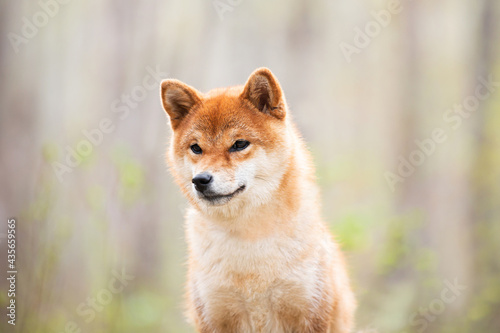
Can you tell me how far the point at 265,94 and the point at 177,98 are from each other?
0.45m

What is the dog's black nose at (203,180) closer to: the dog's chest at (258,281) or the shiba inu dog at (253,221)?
the shiba inu dog at (253,221)

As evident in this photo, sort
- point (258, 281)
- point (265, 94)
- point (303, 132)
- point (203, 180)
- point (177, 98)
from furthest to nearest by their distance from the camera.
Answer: point (303, 132) < point (177, 98) < point (265, 94) < point (258, 281) < point (203, 180)

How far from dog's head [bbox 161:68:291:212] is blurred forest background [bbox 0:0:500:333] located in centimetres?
185

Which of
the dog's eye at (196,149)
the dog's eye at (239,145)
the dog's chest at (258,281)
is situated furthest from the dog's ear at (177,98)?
the dog's chest at (258,281)

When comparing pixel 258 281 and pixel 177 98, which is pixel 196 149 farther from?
pixel 258 281

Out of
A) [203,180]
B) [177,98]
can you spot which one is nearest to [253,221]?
[203,180]

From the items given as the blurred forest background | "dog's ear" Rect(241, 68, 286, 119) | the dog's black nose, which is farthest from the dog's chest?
the blurred forest background

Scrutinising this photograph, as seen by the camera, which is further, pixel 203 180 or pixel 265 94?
pixel 265 94

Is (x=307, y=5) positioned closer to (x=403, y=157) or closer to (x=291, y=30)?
(x=291, y=30)

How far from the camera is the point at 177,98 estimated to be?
237 cm

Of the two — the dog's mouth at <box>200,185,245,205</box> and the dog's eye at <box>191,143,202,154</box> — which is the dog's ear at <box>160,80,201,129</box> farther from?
the dog's mouth at <box>200,185,245,205</box>

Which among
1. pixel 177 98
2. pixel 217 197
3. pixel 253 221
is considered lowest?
pixel 253 221

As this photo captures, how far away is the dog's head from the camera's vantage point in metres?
2.09

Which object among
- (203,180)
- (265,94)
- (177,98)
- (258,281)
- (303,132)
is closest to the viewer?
(203,180)
